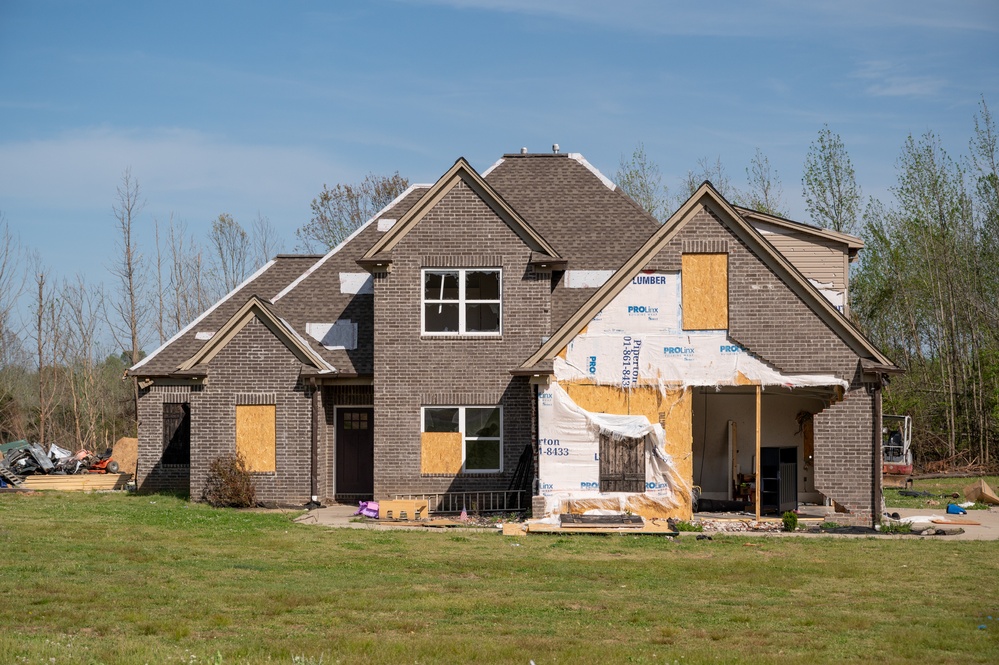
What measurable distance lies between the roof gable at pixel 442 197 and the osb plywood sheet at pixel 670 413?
4125 mm

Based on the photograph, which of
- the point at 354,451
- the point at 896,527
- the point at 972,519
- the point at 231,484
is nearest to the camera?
the point at 896,527

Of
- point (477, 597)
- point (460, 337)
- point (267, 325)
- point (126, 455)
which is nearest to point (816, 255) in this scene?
point (460, 337)

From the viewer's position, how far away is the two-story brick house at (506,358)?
22422mm

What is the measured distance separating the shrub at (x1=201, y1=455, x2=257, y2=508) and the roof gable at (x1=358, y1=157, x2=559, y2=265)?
19.1ft

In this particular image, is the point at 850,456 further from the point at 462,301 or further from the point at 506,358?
the point at 462,301

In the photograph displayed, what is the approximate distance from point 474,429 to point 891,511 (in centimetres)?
1007

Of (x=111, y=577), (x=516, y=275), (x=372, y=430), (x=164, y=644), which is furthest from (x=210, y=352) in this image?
(x=164, y=644)

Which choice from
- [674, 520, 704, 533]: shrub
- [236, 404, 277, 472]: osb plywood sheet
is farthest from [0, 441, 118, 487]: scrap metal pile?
[674, 520, 704, 533]: shrub

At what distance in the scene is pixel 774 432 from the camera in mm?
26750

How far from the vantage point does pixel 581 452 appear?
22547 millimetres

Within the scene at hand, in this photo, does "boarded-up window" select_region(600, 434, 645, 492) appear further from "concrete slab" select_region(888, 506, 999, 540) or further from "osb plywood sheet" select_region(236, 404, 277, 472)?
"osb plywood sheet" select_region(236, 404, 277, 472)

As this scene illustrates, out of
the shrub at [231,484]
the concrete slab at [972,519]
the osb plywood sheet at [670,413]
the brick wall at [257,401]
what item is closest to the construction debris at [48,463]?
the brick wall at [257,401]

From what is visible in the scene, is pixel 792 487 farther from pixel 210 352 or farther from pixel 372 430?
pixel 210 352

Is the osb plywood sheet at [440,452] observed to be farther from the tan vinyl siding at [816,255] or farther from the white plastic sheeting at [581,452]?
the tan vinyl siding at [816,255]
